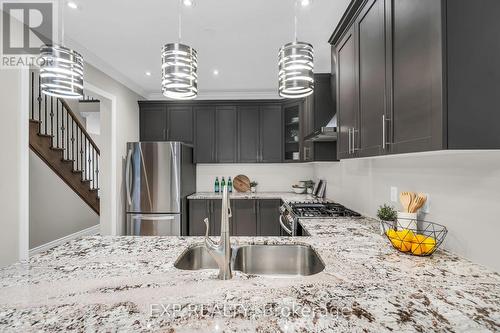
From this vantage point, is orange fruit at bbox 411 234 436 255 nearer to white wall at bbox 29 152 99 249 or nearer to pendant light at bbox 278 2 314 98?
pendant light at bbox 278 2 314 98

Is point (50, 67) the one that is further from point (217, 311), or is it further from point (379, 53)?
point (379, 53)

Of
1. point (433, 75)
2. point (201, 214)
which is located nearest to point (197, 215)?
point (201, 214)

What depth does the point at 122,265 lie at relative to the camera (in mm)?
1122

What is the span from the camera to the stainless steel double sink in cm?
143

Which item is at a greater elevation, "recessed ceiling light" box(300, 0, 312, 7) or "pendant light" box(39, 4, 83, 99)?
"recessed ceiling light" box(300, 0, 312, 7)

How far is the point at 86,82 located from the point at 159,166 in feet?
4.31

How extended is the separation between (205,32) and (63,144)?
12.0 ft

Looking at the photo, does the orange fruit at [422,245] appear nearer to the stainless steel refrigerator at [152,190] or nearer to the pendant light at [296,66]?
the pendant light at [296,66]

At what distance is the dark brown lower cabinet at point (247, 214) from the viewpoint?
12.5 feet

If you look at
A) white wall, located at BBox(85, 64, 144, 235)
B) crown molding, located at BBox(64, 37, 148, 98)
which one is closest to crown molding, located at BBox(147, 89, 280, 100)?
crown molding, located at BBox(64, 37, 148, 98)

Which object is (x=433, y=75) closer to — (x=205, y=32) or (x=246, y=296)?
(x=246, y=296)

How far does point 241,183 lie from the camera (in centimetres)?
439

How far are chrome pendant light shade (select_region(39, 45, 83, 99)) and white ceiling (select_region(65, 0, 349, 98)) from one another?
3.20 ft

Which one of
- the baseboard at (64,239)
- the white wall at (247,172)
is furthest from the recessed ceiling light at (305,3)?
the baseboard at (64,239)
